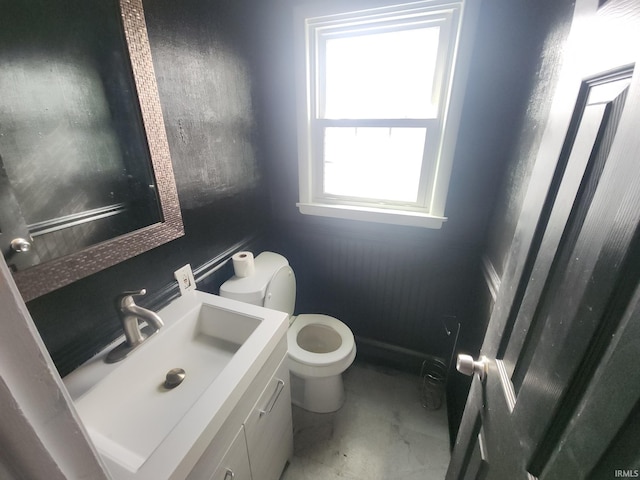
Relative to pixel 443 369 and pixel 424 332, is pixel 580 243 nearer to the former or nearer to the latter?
pixel 424 332

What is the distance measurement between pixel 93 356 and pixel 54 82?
776 mm

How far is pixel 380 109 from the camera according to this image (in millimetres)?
1479

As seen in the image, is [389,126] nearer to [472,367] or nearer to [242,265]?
[242,265]

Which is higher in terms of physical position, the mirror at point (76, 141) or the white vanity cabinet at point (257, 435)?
the mirror at point (76, 141)

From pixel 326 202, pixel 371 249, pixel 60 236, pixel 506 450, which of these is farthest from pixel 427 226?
pixel 60 236

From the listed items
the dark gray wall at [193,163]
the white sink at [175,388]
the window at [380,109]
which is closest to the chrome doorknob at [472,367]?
the white sink at [175,388]

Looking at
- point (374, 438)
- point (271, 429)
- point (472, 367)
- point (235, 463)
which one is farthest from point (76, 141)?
point (374, 438)

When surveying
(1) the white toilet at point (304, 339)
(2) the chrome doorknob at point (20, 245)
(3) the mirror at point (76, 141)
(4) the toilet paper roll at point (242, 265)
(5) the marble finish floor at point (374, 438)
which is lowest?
(5) the marble finish floor at point (374, 438)

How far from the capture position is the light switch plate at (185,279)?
1.11 metres

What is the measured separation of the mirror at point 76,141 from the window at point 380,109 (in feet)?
2.79

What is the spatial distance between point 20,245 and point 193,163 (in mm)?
603

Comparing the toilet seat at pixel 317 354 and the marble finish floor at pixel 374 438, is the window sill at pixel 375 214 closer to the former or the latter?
the toilet seat at pixel 317 354

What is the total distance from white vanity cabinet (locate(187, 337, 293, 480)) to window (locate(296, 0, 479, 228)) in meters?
0.97

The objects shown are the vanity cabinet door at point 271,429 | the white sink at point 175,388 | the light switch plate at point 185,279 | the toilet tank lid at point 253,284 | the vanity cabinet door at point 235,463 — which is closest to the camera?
the white sink at point 175,388
